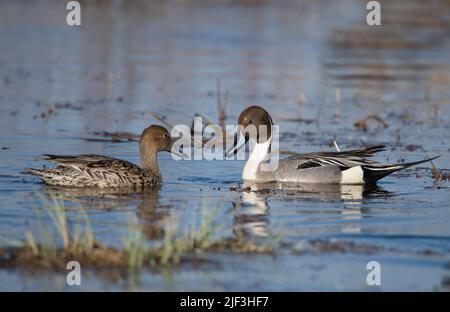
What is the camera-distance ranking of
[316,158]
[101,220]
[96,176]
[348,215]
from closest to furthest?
[101,220], [348,215], [96,176], [316,158]

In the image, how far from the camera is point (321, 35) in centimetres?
2447

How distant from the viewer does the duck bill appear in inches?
443

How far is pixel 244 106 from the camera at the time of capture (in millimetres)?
15555

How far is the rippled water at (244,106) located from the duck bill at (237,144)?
0.59ft

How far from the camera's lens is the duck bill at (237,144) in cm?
1126

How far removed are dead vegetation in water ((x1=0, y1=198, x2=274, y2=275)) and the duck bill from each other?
12.6 feet

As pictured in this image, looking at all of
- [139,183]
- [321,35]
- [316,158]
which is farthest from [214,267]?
[321,35]

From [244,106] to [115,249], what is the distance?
876 cm

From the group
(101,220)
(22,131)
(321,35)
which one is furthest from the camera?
(321,35)

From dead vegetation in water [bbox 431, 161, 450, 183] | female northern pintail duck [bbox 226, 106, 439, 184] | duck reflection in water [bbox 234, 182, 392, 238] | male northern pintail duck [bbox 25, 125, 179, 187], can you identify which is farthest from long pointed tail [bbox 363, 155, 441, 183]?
male northern pintail duck [bbox 25, 125, 179, 187]

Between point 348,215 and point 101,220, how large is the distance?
2.25 m

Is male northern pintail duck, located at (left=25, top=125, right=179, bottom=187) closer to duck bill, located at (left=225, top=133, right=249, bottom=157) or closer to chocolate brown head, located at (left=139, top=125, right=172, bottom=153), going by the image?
chocolate brown head, located at (left=139, top=125, right=172, bottom=153)

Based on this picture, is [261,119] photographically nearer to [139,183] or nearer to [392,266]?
[139,183]

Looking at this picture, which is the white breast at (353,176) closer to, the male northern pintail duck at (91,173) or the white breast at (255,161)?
the white breast at (255,161)
